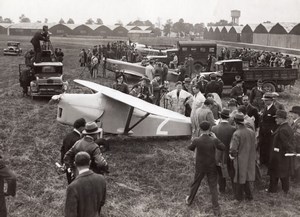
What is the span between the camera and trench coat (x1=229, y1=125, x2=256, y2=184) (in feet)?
22.1

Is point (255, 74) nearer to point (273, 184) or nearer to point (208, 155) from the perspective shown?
point (273, 184)

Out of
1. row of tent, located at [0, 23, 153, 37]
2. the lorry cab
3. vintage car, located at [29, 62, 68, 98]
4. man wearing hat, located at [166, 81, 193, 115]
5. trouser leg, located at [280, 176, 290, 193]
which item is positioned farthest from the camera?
row of tent, located at [0, 23, 153, 37]

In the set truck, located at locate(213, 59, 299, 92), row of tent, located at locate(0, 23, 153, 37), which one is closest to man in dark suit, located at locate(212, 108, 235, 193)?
truck, located at locate(213, 59, 299, 92)

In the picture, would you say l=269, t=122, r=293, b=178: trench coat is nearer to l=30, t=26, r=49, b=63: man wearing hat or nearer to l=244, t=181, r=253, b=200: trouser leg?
l=244, t=181, r=253, b=200: trouser leg

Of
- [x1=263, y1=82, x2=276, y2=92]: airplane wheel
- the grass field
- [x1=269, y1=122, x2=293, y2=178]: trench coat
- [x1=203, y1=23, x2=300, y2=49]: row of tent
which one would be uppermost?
[x1=203, y1=23, x2=300, y2=49]: row of tent

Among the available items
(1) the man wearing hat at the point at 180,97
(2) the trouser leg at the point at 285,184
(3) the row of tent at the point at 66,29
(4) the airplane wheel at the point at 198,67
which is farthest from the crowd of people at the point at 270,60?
(3) the row of tent at the point at 66,29

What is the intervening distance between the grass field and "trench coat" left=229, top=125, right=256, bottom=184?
0.56 metres

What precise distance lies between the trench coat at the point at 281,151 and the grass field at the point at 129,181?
0.54m

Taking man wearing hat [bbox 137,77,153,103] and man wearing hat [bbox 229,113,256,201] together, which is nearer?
man wearing hat [bbox 229,113,256,201]

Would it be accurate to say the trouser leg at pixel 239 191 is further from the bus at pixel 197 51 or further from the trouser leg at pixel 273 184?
the bus at pixel 197 51

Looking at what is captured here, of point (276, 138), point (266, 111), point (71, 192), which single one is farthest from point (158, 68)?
point (71, 192)

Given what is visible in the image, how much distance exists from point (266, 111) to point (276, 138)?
1.37 m

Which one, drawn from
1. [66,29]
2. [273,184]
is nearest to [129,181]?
[273,184]

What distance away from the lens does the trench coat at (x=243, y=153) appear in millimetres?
6723
